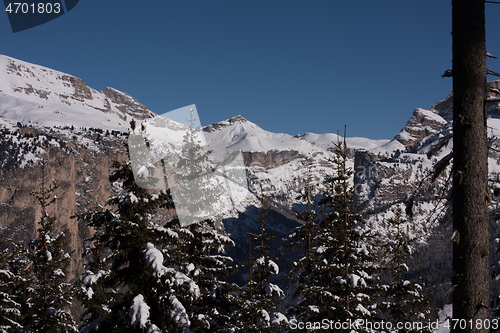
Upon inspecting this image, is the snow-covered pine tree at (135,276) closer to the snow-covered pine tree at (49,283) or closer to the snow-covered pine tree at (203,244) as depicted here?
the snow-covered pine tree at (203,244)

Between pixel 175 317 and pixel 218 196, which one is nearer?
pixel 175 317

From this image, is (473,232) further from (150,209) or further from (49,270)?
(49,270)

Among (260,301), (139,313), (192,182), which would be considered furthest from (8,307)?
(260,301)

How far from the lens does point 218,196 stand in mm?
18109

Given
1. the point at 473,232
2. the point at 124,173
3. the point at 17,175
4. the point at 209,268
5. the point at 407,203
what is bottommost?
the point at 209,268

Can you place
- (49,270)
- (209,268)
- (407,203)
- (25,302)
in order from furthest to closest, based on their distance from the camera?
1. (25,302)
2. (49,270)
3. (209,268)
4. (407,203)

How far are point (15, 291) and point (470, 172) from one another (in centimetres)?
2806

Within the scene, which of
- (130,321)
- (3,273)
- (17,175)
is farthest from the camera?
(17,175)

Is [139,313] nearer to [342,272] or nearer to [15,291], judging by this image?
[342,272]

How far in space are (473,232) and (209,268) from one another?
42.8 feet

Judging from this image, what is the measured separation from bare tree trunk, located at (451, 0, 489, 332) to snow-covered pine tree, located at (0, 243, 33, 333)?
2126 cm

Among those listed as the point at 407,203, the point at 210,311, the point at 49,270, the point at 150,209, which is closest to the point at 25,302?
the point at 49,270

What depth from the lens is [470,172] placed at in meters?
5.27

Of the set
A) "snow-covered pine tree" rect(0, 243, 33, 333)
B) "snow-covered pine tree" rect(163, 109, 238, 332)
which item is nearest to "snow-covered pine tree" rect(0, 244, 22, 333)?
"snow-covered pine tree" rect(0, 243, 33, 333)
